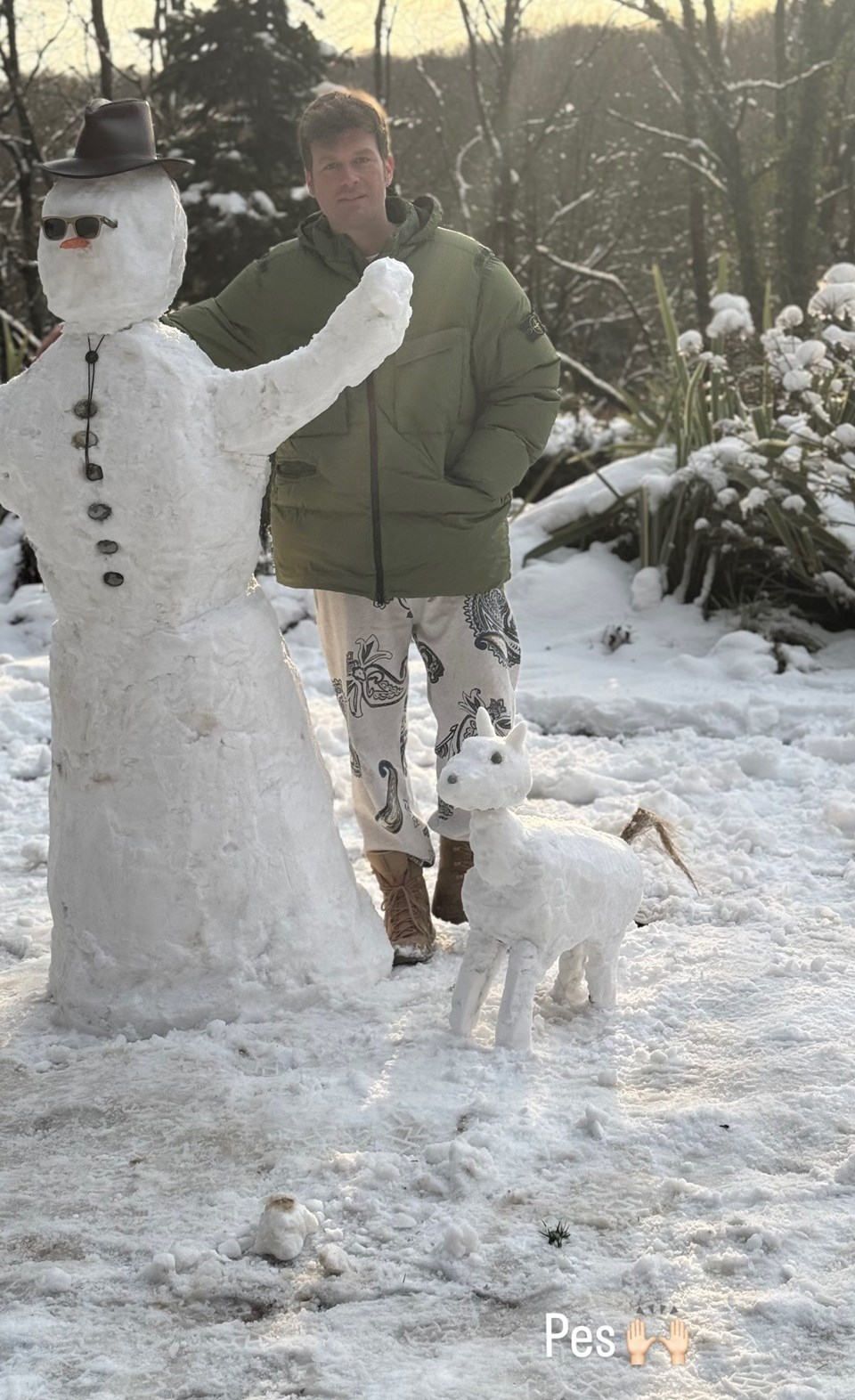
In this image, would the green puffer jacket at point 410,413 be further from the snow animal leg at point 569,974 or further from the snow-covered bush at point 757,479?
the snow-covered bush at point 757,479

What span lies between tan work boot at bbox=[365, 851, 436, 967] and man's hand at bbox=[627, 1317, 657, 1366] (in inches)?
51.0

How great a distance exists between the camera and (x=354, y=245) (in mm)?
3080

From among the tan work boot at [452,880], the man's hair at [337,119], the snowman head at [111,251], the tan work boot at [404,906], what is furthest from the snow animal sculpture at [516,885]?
the man's hair at [337,119]

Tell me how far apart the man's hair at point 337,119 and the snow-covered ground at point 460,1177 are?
5.93ft

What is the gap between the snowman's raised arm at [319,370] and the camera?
97.0 inches

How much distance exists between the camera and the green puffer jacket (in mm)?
3055

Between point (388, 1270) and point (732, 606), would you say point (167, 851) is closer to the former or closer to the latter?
point (388, 1270)

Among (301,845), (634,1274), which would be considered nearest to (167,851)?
(301,845)

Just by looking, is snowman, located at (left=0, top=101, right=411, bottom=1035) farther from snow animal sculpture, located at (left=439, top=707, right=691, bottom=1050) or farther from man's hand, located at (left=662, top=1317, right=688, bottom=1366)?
man's hand, located at (left=662, top=1317, right=688, bottom=1366)

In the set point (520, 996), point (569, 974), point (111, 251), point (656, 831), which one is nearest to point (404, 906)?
point (569, 974)

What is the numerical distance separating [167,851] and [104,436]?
78 centimetres

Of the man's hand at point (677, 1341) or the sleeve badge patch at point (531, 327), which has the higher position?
the sleeve badge patch at point (531, 327)

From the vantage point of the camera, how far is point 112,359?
2.54 meters

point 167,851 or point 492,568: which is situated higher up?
point 492,568
